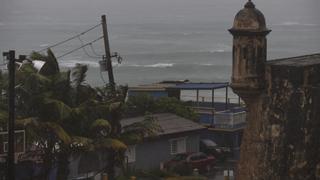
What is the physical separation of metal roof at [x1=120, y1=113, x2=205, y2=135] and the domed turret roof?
72.1ft

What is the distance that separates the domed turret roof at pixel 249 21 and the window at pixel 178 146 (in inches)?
906

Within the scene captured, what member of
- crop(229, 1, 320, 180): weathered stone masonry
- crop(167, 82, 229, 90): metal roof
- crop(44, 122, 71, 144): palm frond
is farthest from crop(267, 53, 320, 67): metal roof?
crop(167, 82, 229, 90): metal roof

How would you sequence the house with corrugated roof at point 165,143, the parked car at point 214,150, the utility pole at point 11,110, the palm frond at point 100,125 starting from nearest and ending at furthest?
the utility pole at point 11,110 → the palm frond at point 100,125 → the house with corrugated roof at point 165,143 → the parked car at point 214,150

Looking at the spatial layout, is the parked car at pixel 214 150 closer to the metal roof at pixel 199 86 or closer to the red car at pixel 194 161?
the red car at pixel 194 161

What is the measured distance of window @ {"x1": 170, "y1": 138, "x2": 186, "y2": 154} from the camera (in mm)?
34906

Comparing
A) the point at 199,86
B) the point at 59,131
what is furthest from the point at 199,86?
the point at 59,131

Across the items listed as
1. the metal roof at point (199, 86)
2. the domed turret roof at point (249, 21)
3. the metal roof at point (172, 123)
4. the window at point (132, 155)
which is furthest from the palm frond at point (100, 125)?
the metal roof at point (199, 86)

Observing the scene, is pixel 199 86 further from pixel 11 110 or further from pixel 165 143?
pixel 11 110

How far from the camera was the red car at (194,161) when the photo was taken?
33.6m

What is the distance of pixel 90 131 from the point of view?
891 inches

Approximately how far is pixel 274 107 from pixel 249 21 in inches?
60.1

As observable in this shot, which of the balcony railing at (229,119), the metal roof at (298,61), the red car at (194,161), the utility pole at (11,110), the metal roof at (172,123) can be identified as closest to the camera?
the metal roof at (298,61)

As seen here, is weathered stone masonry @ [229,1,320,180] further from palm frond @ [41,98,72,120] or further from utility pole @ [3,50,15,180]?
palm frond @ [41,98,72,120]

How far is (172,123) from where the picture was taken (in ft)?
118
